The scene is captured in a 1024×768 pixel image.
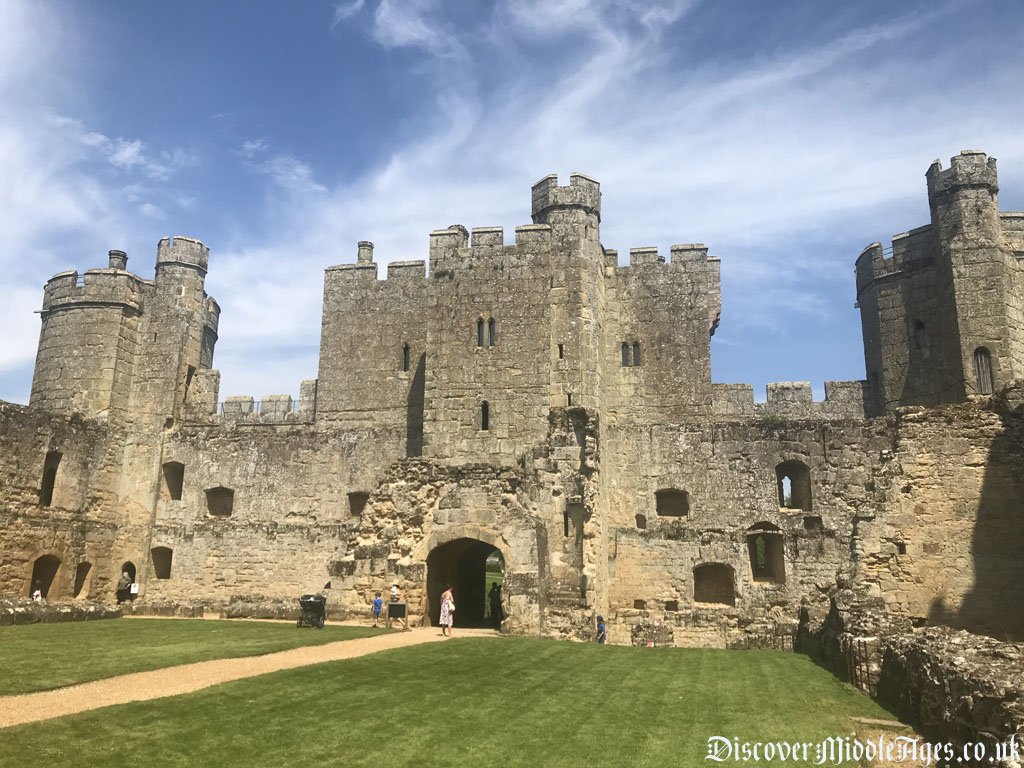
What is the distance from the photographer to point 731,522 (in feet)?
73.1

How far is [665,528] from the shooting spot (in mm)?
22484

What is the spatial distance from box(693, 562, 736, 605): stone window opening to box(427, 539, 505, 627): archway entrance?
570 centimetres

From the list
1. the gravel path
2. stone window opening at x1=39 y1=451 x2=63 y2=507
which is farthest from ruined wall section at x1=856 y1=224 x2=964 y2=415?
stone window opening at x1=39 y1=451 x2=63 y2=507

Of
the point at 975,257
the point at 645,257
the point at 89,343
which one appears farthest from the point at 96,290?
the point at 975,257

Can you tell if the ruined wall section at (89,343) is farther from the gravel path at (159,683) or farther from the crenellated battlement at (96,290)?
the gravel path at (159,683)

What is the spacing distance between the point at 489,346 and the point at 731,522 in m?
8.31

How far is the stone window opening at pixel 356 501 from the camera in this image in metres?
25.2

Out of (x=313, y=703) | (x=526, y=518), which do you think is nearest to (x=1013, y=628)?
(x=526, y=518)

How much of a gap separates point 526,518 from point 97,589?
14.5 metres

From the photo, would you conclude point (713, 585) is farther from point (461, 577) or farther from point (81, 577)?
point (81, 577)

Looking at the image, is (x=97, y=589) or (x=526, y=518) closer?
(x=526, y=518)

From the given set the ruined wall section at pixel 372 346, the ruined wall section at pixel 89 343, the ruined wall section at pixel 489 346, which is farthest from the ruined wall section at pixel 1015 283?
the ruined wall section at pixel 89 343

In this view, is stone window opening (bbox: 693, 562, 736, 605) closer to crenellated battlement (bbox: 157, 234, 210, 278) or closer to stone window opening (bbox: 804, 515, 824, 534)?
stone window opening (bbox: 804, 515, 824, 534)

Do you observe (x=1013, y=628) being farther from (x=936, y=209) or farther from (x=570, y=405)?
(x=936, y=209)
